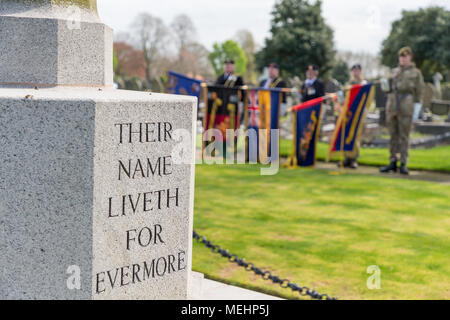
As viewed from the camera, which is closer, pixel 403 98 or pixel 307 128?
pixel 403 98

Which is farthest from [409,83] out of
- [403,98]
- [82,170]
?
[82,170]

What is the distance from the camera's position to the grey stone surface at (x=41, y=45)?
318cm

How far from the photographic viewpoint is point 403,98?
10.5 meters

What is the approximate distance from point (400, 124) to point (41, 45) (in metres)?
8.69

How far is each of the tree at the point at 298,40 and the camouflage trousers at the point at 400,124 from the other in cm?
3033

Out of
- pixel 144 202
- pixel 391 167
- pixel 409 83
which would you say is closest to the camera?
pixel 144 202

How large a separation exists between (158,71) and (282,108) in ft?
162

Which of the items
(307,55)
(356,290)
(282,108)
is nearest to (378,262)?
(356,290)

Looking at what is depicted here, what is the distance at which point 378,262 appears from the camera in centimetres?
518

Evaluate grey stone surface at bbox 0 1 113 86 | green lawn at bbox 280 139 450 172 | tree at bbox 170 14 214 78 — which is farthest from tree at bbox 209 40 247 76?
grey stone surface at bbox 0 1 113 86

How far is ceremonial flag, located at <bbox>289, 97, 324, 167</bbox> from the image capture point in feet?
36.6

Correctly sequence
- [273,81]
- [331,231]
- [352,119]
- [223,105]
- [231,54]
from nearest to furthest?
1. [331,231]
2. [352,119]
3. [223,105]
4. [273,81]
5. [231,54]

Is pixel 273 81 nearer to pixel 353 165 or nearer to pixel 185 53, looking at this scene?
pixel 353 165
